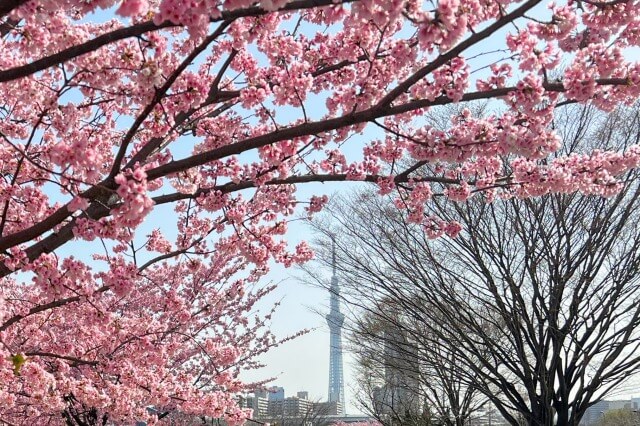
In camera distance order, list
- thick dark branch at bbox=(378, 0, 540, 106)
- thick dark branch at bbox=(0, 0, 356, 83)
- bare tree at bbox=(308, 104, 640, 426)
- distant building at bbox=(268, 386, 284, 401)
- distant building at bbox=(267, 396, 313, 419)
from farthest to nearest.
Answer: distant building at bbox=(267, 396, 313, 419) → distant building at bbox=(268, 386, 284, 401) → bare tree at bbox=(308, 104, 640, 426) → thick dark branch at bbox=(378, 0, 540, 106) → thick dark branch at bbox=(0, 0, 356, 83)

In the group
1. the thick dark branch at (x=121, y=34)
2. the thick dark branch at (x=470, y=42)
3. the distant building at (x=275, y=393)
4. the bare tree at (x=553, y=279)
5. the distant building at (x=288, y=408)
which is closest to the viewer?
the thick dark branch at (x=121, y=34)

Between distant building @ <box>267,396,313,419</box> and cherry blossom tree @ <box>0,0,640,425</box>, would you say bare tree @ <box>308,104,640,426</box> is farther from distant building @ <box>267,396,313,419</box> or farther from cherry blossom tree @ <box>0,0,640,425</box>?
distant building @ <box>267,396,313,419</box>

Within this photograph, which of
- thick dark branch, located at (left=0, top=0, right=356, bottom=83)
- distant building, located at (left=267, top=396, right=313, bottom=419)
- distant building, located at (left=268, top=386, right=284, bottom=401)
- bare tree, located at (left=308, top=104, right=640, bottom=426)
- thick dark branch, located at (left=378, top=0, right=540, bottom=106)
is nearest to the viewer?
thick dark branch, located at (left=0, top=0, right=356, bottom=83)

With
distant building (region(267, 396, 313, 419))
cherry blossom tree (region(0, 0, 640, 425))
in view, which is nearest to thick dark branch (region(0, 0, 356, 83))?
cherry blossom tree (region(0, 0, 640, 425))

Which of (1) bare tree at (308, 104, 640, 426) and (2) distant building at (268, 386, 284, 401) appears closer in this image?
(1) bare tree at (308, 104, 640, 426)

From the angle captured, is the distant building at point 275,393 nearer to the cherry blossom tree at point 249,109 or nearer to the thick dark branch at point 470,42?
the cherry blossom tree at point 249,109

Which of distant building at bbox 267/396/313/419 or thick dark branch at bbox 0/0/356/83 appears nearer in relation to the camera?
thick dark branch at bbox 0/0/356/83

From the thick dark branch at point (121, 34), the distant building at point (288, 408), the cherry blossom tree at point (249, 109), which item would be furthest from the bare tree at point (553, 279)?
the distant building at point (288, 408)

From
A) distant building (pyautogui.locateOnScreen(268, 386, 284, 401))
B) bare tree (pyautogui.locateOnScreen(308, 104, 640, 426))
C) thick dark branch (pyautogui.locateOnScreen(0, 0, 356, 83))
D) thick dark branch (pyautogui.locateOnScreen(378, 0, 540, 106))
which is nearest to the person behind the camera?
thick dark branch (pyautogui.locateOnScreen(0, 0, 356, 83))

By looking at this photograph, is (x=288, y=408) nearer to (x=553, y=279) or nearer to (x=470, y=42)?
(x=553, y=279)

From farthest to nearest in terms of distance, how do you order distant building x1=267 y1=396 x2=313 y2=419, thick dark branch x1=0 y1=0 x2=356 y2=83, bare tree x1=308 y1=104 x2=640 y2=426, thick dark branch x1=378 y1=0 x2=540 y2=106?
distant building x1=267 y1=396 x2=313 y2=419
bare tree x1=308 y1=104 x2=640 y2=426
thick dark branch x1=378 y1=0 x2=540 y2=106
thick dark branch x1=0 y1=0 x2=356 y2=83

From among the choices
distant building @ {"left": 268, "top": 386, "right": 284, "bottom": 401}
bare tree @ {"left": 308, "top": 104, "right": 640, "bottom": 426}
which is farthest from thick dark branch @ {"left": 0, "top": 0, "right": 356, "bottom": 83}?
distant building @ {"left": 268, "top": 386, "right": 284, "bottom": 401}

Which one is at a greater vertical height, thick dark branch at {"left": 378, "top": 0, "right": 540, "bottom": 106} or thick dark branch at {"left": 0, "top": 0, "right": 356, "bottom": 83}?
thick dark branch at {"left": 378, "top": 0, "right": 540, "bottom": 106}

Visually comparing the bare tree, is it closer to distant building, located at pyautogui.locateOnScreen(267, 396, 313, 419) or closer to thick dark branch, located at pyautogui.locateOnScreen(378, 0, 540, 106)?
thick dark branch, located at pyautogui.locateOnScreen(378, 0, 540, 106)
